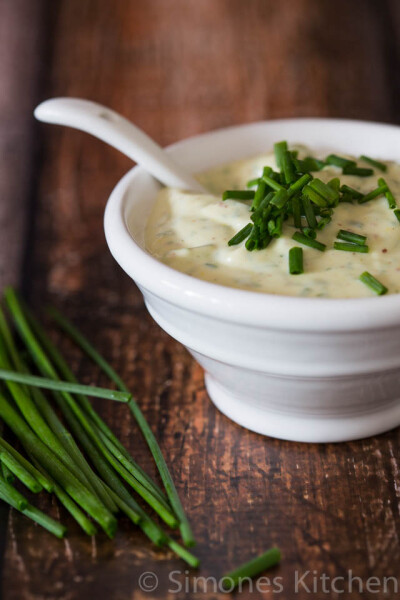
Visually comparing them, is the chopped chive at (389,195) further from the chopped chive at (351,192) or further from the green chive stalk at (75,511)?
the green chive stalk at (75,511)

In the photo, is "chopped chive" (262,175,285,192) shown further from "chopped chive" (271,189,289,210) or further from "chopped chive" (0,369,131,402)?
"chopped chive" (0,369,131,402)

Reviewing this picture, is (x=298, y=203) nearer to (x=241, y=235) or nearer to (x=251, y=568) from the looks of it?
(x=241, y=235)

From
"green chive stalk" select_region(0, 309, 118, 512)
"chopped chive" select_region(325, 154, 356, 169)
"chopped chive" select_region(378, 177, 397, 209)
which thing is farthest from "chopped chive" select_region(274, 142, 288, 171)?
"green chive stalk" select_region(0, 309, 118, 512)

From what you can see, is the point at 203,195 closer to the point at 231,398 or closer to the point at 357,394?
the point at 231,398

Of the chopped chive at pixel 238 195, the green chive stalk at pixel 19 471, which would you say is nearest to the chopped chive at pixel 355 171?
the chopped chive at pixel 238 195

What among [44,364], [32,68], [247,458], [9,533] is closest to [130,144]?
[44,364]
